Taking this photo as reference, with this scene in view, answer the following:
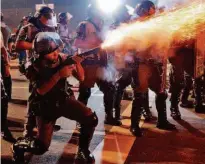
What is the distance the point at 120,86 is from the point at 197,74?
175cm

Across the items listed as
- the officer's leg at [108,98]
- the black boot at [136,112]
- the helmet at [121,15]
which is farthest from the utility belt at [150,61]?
the helmet at [121,15]

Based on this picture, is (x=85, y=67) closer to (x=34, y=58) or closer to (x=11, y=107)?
(x=34, y=58)

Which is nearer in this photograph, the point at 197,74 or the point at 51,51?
the point at 51,51

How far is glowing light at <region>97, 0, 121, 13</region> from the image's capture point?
6618mm

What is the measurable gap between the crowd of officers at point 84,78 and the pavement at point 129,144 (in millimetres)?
232

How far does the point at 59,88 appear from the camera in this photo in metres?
4.44

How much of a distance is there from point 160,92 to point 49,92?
265cm

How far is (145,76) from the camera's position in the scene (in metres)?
5.96

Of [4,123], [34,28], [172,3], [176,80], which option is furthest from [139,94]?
[172,3]

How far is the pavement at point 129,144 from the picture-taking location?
5.09m

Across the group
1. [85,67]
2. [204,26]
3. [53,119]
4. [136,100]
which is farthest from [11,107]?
[204,26]

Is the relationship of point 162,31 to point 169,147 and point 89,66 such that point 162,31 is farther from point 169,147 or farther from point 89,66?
point 169,147

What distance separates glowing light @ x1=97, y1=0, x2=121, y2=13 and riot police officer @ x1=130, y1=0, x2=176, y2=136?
2.59 feet

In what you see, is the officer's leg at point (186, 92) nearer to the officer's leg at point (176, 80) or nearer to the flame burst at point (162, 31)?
the officer's leg at point (176, 80)
